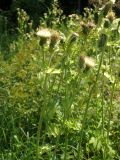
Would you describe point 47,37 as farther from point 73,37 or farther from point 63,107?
point 63,107

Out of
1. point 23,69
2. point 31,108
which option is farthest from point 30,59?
point 31,108

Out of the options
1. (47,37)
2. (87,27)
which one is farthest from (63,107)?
(47,37)

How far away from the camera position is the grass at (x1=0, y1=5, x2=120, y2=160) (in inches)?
119

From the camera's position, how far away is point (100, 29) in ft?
10.2

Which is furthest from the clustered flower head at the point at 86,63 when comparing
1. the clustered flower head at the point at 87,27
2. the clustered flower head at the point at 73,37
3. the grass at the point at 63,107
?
the clustered flower head at the point at 87,27

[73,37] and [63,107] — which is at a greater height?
[73,37]

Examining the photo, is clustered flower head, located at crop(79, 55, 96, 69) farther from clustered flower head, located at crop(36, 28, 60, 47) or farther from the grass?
clustered flower head, located at crop(36, 28, 60, 47)

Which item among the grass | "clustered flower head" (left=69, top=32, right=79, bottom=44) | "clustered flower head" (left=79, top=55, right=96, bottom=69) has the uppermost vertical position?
"clustered flower head" (left=69, top=32, right=79, bottom=44)

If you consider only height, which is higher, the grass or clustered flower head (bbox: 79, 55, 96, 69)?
clustered flower head (bbox: 79, 55, 96, 69)

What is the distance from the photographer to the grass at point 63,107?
301 cm

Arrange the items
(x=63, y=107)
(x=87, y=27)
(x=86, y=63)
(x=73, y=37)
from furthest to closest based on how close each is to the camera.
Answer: (x=63, y=107) → (x=87, y=27) → (x=73, y=37) → (x=86, y=63)

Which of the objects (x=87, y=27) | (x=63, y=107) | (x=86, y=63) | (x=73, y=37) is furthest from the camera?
(x=63, y=107)

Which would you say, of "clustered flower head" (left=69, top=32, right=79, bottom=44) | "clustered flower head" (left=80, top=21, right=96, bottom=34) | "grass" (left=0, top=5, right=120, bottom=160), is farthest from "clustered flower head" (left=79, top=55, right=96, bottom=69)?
"clustered flower head" (left=80, top=21, right=96, bottom=34)

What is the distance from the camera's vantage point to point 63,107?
3236 mm
